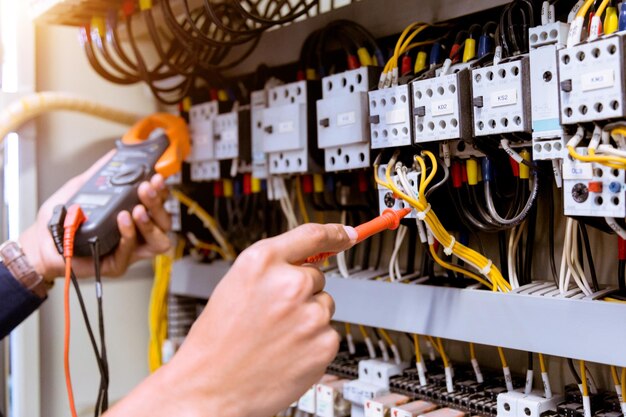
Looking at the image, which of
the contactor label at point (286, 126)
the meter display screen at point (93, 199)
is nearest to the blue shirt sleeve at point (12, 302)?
the meter display screen at point (93, 199)

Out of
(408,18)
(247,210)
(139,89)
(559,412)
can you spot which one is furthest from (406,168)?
(139,89)

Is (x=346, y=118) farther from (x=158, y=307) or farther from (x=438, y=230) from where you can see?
(x=158, y=307)

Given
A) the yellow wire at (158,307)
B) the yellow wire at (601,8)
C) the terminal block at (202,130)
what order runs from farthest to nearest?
the yellow wire at (158,307) → the terminal block at (202,130) → the yellow wire at (601,8)

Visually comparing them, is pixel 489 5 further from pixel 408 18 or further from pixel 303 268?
pixel 303 268

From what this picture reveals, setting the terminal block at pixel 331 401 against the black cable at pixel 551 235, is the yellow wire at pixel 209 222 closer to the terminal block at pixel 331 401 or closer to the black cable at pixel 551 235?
the terminal block at pixel 331 401

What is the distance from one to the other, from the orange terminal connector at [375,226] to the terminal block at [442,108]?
0.12 meters

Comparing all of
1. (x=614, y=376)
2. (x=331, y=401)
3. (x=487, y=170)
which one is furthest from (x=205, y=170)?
(x=614, y=376)

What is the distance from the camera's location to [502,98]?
2.82ft

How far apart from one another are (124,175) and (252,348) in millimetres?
678

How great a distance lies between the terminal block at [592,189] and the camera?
733mm

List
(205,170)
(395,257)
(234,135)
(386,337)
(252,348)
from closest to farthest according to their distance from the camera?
(252,348) → (395,257) → (386,337) → (234,135) → (205,170)

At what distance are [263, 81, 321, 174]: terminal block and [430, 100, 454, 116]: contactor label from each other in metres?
0.29

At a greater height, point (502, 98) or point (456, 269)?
point (502, 98)

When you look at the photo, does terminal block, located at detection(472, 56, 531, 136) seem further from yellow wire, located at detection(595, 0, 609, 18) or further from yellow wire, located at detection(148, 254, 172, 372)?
yellow wire, located at detection(148, 254, 172, 372)
